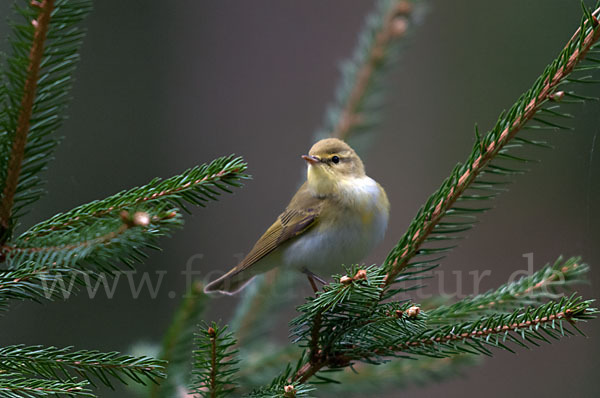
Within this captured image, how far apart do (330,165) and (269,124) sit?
3.17m

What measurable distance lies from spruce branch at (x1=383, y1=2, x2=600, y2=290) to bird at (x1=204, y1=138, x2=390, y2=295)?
0.88m

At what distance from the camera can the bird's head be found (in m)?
2.43

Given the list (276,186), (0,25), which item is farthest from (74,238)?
(276,186)

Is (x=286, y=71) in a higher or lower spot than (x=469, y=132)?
lower

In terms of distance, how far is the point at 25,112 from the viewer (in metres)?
1.16

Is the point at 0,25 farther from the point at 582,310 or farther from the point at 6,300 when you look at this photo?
the point at 582,310

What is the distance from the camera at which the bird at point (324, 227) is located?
7.82 ft

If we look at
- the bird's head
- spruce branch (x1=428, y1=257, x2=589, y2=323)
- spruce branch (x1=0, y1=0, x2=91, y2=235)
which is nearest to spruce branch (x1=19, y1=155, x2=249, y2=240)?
spruce branch (x1=0, y1=0, x2=91, y2=235)

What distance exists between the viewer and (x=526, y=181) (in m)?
4.71

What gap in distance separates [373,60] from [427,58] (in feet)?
12.0

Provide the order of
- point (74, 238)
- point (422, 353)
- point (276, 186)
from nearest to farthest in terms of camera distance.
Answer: point (74, 238)
point (422, 353)
point (276, 186)

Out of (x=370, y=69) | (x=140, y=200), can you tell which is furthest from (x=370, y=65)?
(x=140, y=200)

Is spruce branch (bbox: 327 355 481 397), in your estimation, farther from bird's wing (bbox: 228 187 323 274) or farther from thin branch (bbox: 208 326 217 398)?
thin branch (bbox: 208 326 217 398)

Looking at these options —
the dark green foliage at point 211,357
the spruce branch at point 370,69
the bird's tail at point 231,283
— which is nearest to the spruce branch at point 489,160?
the dark green foliage at point 211,357
